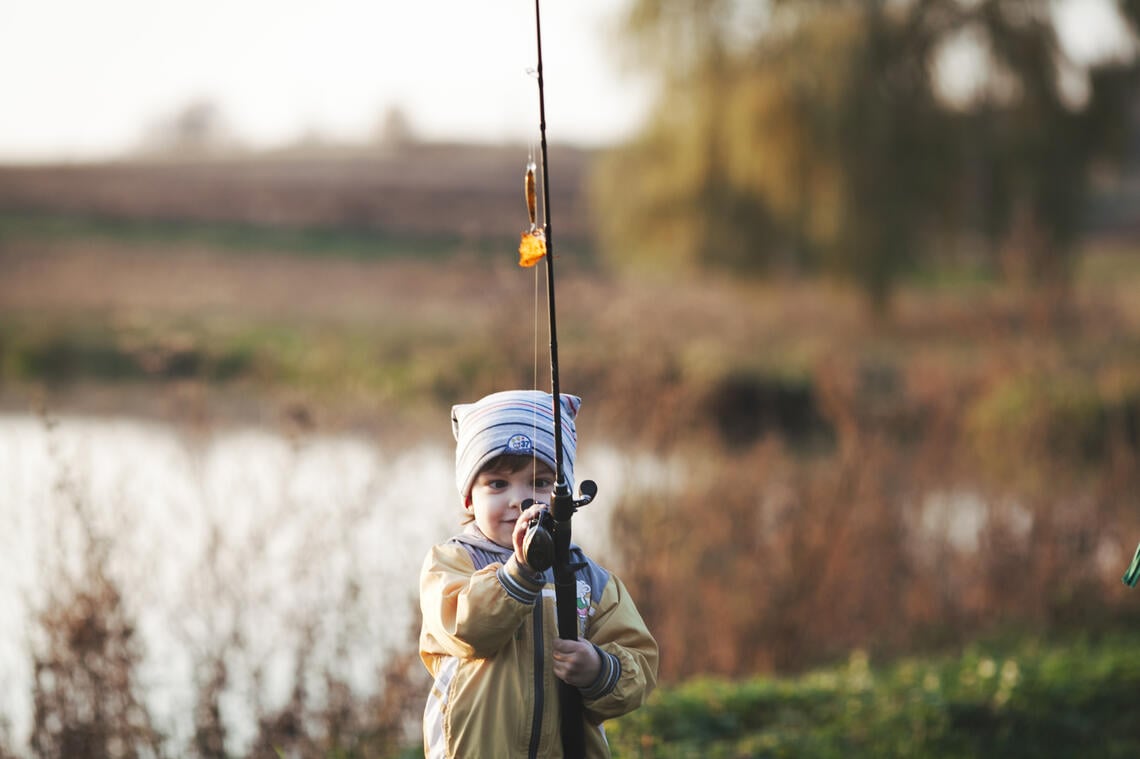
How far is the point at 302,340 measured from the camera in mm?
17922

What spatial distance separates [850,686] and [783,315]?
13068 mm

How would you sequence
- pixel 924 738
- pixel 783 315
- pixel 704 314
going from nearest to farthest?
pixel 924 738 < pixel 704 314 < pixel 783 315

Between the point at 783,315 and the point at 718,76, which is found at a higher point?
the point at 718,76

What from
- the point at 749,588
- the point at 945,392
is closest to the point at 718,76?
the point at 945,392

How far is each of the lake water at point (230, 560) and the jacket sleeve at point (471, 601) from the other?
2.57 m

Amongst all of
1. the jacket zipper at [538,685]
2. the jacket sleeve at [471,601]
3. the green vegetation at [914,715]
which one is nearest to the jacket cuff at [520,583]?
the jacket sleeve at [471,601]

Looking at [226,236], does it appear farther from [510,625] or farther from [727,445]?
[510,625]

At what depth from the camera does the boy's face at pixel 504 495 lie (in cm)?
263

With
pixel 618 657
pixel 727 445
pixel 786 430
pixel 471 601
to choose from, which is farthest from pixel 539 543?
pixel 786 430

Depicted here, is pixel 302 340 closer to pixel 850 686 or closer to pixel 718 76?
pixel 718 76

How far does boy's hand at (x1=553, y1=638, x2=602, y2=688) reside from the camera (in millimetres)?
2490

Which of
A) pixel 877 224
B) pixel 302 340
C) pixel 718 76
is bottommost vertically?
pixel 302 340

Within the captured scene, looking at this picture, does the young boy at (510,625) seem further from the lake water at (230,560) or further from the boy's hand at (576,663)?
the lake water at (230,560)

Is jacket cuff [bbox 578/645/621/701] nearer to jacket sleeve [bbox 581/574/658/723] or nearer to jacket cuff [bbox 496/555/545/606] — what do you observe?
jacket sleeve [bbox 581/574/658/723]
